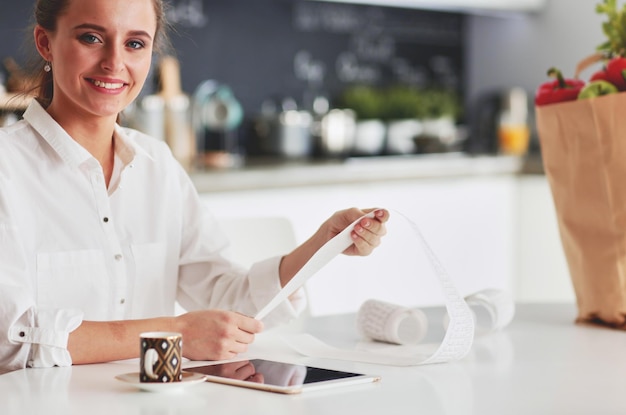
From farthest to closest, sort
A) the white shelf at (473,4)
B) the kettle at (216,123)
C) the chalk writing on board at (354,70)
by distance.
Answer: the chalk writing on board at (354,70), the white shelf at (473,4), the kettle at (216,123)

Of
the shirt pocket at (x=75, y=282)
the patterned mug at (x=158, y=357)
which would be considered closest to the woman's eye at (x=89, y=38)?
the shirt pocket at (x=75, y=282)

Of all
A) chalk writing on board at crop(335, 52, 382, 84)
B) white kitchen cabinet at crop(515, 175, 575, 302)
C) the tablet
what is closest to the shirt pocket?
the tablet

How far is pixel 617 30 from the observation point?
6.12ft

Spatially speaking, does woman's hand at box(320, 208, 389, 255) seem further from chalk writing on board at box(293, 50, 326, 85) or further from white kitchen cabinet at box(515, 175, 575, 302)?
chalk writing on board at box(293, 50, 326, 85)

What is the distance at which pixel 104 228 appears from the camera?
1.72 m

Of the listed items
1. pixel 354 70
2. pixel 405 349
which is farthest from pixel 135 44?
pixel 354 70

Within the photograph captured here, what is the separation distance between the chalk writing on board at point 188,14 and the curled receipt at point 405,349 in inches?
105

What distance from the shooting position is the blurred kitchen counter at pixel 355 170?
344 centimetres

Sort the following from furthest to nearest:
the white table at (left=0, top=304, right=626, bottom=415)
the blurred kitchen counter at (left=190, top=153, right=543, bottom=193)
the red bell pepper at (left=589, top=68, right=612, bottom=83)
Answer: the blurred kitchen counter at (left=190, top=153, right=543, bottom=193), the red bell pepper at (left=589, top=68, right=612, bottom=83), the white table at (left=0, top=304, right=626, bottom=415)

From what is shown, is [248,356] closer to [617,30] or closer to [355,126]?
[617,30]

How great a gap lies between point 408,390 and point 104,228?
2.14 ft

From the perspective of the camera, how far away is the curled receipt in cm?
145

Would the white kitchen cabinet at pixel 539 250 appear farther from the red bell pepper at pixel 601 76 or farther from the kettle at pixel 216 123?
the red bell pepper at pixel 601 76

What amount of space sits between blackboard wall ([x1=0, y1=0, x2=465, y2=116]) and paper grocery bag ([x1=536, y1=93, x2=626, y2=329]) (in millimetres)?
2306
